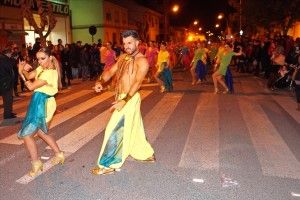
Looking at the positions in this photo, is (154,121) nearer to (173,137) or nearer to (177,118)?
(177,118)

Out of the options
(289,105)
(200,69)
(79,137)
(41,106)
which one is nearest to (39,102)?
(41,106)

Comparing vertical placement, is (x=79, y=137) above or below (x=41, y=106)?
below

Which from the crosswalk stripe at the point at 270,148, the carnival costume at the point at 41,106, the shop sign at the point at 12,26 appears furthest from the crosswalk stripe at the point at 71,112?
the shop sign at the point at 12,26

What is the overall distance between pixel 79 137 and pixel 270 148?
3531 mm

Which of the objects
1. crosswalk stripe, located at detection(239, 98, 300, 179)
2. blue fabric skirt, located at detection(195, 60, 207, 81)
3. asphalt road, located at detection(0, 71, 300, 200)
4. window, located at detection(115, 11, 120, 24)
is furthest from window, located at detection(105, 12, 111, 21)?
crosswalk stripe, located at detection(239, 98, 300, 179)

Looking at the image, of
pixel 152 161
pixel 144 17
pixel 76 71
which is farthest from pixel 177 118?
pixel 144 17

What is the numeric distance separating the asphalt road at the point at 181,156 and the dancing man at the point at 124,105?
338mm

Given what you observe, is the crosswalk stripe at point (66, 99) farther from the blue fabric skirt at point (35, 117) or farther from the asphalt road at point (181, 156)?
the blue fabric skirt at point (35, 117)

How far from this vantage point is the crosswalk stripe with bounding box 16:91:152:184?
588 cm

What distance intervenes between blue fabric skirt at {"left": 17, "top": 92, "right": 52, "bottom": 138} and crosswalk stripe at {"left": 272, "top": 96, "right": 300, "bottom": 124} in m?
5.86

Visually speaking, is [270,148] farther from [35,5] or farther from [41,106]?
[35,5]

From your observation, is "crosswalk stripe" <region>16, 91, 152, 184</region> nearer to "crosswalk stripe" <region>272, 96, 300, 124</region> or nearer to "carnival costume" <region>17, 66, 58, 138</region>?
"carnival costume" <region>17, 66, 58, 138</region>

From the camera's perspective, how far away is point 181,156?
6.11 metres

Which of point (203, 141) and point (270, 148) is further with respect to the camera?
point (203, 141)
